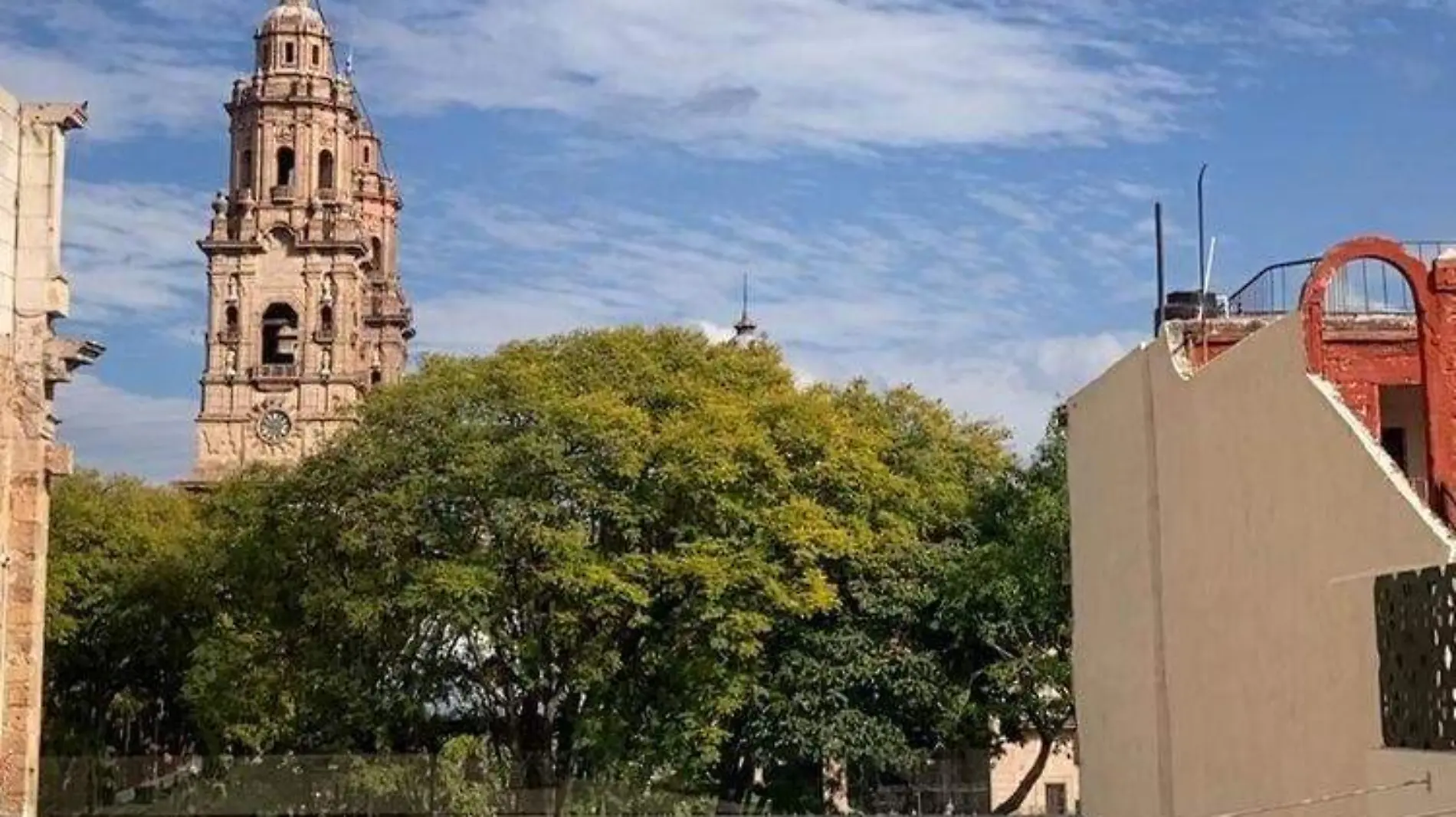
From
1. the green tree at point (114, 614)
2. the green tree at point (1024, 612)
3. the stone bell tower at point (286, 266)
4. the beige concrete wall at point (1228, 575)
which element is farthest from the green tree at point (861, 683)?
the stone bell tower at point (286, 266)

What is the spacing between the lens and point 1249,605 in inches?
762

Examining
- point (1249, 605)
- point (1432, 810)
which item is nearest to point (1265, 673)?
point (1249, 605)

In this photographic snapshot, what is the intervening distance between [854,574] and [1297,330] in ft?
72.8

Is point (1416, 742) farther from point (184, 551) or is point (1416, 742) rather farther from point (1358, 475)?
point (184, 551)

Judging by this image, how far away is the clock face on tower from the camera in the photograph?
74375 mm

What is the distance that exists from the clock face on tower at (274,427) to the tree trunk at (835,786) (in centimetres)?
3917

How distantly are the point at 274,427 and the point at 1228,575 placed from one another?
58915mm

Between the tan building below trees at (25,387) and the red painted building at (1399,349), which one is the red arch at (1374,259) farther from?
the tan building below trees at (25,387)

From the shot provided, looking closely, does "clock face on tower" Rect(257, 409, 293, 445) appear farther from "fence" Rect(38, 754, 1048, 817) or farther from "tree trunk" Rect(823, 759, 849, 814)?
"tree trunk" Rect(823, 759, 849, 814)

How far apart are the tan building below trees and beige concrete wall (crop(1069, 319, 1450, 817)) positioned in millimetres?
12197

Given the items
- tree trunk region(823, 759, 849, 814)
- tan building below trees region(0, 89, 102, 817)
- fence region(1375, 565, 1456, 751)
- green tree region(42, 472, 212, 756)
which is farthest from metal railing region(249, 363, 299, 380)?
fence region(1375, 565, 1456, 751)

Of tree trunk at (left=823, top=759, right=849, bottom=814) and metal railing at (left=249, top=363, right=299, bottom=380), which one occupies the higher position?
→ metal railing at (left=249, top=363, right=299, bottom=380)

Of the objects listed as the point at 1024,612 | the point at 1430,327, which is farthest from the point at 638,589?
the point at 1430,327

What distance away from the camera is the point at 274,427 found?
74.8 meters
